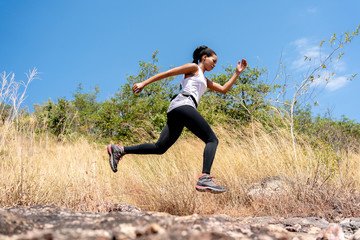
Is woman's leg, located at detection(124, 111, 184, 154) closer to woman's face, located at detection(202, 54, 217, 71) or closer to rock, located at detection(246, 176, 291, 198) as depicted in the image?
woman's face, located at detection(202, 54, 217, 71)

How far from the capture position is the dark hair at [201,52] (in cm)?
405

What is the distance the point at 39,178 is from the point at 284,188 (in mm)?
3425

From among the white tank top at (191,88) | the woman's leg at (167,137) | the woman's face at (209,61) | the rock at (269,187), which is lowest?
the rock at (269,187)

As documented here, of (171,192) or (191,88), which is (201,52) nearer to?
(191,88)

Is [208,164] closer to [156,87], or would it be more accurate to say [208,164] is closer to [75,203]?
[75,203]

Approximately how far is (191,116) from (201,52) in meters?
1.09

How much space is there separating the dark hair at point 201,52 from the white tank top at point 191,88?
0.34m

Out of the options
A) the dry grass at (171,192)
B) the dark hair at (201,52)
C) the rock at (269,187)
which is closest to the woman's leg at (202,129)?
the dry grass at (171,192)

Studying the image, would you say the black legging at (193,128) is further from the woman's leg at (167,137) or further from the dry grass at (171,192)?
the dry grass at (171,192)

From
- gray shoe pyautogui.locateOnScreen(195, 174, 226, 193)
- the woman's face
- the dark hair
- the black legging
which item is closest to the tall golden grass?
gray shoe pyautogui.locateOnScreen(195, 174, 226, 193)

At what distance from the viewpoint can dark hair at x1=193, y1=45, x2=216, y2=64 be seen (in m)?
4.05

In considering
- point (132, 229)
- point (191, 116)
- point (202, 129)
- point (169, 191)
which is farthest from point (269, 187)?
point (132, 229)

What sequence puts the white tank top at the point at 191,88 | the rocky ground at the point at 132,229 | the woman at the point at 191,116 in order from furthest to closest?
the white tank top at the point at 191,88 < the woman at the point at 191,116 < the rocky ground at the point at 132,229

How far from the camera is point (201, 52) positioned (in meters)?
4.10
